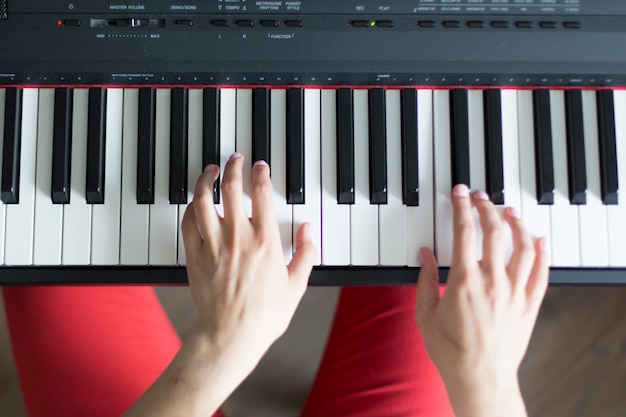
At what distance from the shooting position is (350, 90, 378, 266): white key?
1.03 metres

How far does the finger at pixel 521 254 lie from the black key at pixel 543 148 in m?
0.07

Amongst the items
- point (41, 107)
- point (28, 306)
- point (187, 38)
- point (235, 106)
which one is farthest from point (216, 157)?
point (28, 306)

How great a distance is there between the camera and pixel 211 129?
104 centimetres

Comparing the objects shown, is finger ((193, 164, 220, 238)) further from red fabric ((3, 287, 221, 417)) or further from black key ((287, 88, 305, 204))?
red fabric ((3, 287, 221, 417))

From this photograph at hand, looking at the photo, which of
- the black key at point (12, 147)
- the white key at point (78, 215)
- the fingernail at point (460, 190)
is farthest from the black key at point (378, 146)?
the black key at point (12, 147)

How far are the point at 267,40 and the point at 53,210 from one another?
0.43 m

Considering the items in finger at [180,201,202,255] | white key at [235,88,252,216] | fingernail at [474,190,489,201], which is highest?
white key at [235,88,252,216]

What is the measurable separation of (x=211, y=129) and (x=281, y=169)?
128mm

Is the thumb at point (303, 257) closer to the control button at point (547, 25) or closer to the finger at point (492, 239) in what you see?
the finger at point (492, 239)

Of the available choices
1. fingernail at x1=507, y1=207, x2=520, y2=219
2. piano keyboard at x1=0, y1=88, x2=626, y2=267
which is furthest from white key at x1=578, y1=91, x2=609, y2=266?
fingernail at x1=507, y1=207, x2=520, y2=219

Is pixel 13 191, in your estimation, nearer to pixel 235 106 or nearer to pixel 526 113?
pixel 235 106

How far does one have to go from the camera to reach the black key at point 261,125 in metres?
1.03

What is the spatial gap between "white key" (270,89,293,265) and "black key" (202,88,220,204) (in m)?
0.09

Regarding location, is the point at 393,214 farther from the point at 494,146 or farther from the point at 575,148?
the point at 575,148
